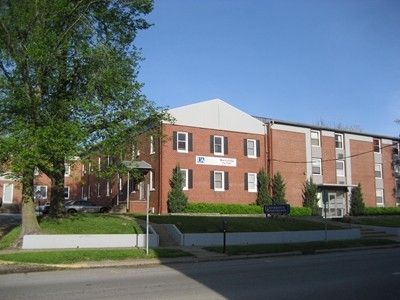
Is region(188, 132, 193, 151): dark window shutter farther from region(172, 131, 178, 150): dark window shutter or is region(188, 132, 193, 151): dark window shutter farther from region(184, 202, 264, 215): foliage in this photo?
region(184, 202, 264, 215): foliage

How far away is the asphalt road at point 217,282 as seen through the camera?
9750 millimetres

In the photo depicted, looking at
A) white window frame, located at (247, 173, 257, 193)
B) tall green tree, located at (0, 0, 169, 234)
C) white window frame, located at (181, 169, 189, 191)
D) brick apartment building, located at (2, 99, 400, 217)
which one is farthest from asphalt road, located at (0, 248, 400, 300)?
white window frame, located at (247, 173, 257, 193)

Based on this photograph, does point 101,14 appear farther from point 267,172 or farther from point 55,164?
point 267,172

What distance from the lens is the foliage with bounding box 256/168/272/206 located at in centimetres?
3850

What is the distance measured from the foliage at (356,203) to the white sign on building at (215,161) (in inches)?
528

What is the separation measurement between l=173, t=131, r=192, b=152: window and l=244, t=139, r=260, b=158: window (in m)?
5.46

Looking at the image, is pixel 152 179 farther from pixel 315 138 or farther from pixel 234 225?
pixel 315 138

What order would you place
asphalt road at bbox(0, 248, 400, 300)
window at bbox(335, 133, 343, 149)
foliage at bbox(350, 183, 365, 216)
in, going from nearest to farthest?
asphalt road at bbox(0, 248, 400, 300), foliage at bbox(350, 183, 365, 216), window at bbox(335, 133, 343, 149)

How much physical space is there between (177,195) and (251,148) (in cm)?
888

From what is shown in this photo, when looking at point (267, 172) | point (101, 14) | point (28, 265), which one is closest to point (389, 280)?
Answer: point (28, 265)

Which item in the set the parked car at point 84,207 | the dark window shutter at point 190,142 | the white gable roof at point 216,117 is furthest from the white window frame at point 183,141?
the parked car at point 84,207

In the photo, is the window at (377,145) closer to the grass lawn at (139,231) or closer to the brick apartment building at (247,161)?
the brick apartment building at (247,161)

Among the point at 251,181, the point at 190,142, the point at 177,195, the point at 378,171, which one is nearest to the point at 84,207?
the point at 177,195

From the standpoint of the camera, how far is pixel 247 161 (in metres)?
39.2
